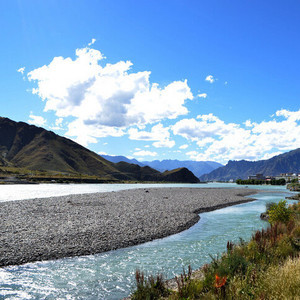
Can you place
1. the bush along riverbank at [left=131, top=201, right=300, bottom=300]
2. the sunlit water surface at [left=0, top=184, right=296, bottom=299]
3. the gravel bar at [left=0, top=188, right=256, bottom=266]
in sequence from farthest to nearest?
the gravel bar at [left=0, top=188, right=256, bottom=266] < the sunlit water surface at [left=0, top=184, right=296, bottom=299] < the bush along riverbank at [left=131, top=201, right=300, bottom=300]

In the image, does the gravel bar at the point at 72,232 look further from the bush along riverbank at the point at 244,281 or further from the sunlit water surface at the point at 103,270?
the bush along riverbank at the point at 244,281

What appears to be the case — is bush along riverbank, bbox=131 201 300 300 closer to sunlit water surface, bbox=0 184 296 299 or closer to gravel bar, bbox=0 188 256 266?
sunlit water surface, bbox=0 184 296 299

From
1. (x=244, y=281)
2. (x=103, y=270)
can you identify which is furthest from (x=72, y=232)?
(x=244, y=281)

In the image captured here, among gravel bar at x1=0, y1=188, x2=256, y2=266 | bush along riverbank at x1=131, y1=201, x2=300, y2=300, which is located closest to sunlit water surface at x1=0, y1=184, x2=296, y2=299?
gravel bar at x1=0, y1=188, x2=256, y2=266

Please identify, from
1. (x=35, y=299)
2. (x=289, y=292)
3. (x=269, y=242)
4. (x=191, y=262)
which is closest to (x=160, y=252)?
(x=191, y=262)

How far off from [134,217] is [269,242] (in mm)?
20599

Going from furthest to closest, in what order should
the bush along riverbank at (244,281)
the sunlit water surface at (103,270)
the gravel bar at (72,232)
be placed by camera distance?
the gravel bar at (72,232)
the sunlit water surface at (103,270)
the bush along riverbank at (244,281)

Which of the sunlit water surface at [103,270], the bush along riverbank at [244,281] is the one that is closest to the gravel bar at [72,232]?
the sunlit water surface at [103,270]

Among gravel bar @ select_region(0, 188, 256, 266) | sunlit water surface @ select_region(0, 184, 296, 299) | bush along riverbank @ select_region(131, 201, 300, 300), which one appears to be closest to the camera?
bush along riverbank @ select_region(131, 201, 300, 300)

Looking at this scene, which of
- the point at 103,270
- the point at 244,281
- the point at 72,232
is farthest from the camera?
the point at 72,232

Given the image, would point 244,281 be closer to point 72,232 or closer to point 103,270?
point 103,270

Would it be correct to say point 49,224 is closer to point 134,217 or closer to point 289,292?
point 134,217

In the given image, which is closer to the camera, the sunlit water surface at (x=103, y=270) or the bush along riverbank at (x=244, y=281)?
the bush along riverbank at (x=244, y=281)

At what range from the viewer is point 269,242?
600 inches
